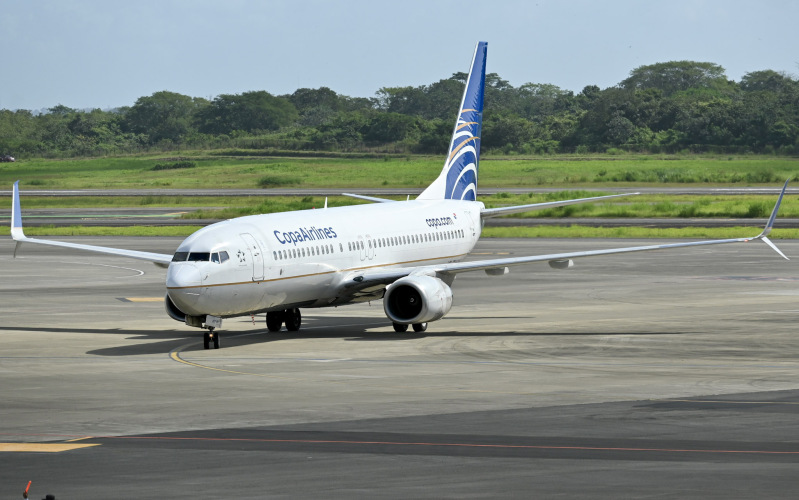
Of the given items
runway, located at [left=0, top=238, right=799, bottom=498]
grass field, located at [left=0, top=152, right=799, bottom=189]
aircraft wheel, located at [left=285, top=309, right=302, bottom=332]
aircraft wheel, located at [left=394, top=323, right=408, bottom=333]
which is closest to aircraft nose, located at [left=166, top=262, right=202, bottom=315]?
runway, located at [left=0, top=238, right=799, bottom=498]

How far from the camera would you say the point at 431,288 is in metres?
40.4

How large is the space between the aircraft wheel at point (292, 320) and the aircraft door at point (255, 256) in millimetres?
5068

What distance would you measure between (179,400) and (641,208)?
282ft

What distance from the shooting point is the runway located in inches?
770

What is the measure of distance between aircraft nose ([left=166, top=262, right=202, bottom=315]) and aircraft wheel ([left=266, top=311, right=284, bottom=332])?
21.6ft

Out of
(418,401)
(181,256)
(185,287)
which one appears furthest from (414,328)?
(418,401)

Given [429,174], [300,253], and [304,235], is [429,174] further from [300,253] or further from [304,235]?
[300,253]

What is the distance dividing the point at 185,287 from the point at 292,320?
7739 millimetres

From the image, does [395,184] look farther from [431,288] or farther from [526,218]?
[431,288]

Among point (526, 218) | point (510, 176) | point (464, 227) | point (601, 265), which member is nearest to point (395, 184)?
point (510, 176)

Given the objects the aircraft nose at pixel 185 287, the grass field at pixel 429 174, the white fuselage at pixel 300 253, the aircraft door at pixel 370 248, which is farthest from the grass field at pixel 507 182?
the aircraft nose at pixel 185 287

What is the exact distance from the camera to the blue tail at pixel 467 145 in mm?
53156

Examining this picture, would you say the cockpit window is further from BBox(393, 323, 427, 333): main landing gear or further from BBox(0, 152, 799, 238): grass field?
BBox(0, 152, 799, 238): grass field

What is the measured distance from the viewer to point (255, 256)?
38.1 metres
